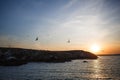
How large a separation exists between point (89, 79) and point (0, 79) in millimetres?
32307

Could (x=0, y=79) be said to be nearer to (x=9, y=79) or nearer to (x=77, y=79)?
(x=9, y=79)

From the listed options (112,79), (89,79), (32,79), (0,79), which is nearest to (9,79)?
(0,79)

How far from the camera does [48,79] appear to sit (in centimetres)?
5922

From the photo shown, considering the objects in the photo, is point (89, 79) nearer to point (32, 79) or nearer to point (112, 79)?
point (112, 79)

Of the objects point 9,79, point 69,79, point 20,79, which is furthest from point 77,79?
point 9,79

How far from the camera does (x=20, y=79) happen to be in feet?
192

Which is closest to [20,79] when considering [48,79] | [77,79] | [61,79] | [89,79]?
[48,79]

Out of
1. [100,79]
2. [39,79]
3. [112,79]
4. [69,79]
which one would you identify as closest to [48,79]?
[39,79]

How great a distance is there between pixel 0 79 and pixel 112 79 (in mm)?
40760

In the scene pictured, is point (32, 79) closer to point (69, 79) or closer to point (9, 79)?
point (9, 79)

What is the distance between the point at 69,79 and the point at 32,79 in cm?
Answer: 1339

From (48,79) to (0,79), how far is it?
56.7 ft

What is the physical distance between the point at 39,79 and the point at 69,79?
1101cm

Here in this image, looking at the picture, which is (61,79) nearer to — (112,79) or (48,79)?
(48,79)
